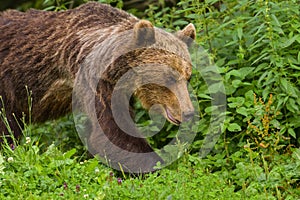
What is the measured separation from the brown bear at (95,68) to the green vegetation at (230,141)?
0.91 feet

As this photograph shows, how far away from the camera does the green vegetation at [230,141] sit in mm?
4801

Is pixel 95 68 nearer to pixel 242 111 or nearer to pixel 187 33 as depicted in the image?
pixel 187 33

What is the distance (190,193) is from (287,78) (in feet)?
6.72

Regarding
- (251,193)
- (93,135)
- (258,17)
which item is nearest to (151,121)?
(93,135)

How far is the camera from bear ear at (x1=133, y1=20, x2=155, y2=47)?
593cm

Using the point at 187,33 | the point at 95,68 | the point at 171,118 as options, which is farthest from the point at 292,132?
the point at 95,68

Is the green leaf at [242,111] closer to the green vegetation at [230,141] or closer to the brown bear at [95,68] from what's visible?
the green vegetation at [230,141]

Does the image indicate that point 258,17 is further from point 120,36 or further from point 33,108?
point 33,108

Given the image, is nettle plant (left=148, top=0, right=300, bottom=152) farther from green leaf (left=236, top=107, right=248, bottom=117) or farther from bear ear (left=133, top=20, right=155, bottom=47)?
bear ear (left=133, top=20, right=155, bottom=47)

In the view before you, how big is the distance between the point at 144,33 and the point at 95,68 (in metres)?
0.53

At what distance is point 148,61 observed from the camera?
6.04 metres

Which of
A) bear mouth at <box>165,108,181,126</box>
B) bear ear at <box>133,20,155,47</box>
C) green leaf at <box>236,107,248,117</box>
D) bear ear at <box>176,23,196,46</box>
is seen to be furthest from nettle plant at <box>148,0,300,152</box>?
bear ear at <box>133,20,155,47</box>

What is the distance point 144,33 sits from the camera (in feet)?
19.6

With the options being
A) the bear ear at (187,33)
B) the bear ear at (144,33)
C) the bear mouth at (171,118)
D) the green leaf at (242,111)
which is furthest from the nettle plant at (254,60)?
the bear ear at (144,33)
